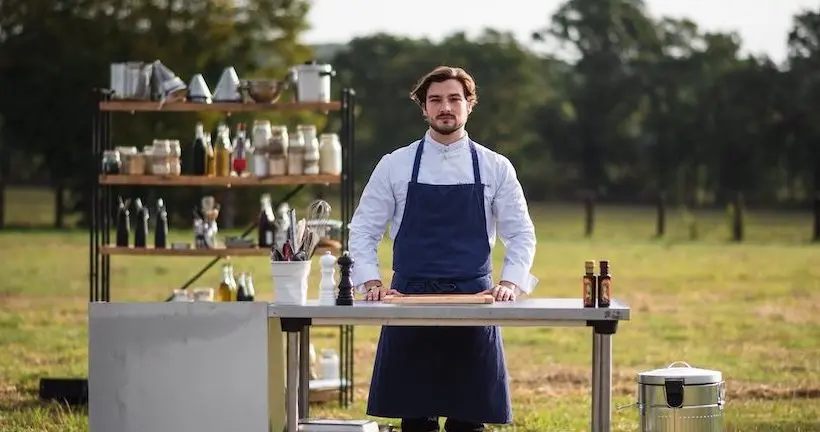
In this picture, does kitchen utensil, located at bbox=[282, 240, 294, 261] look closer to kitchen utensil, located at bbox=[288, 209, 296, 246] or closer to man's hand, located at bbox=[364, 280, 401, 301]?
kitchen utensil, located at bbox=[288, 209, 296, 246]

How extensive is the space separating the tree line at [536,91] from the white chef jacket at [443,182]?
2620 cm

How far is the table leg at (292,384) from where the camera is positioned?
6.29m

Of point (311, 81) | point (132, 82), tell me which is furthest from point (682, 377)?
point (132, 82)

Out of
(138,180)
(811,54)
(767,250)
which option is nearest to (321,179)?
(138,180)

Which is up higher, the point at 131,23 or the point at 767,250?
the point at 131,23

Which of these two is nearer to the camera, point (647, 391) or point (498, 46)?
point (647, 391)

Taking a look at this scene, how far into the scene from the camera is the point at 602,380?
617 cm

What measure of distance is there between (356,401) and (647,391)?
3.76 meters

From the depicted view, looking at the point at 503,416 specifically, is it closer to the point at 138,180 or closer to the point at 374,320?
the point at 374,320

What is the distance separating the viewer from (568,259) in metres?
23.8

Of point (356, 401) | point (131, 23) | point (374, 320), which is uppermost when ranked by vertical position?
point (131, 23)

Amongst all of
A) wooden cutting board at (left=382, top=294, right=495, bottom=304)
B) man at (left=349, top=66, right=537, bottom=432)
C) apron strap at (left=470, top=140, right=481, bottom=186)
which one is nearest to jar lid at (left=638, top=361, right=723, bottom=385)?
man at (left=349, top=66, right=537, bottom=432)

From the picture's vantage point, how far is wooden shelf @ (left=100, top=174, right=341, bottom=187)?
32.2 ft

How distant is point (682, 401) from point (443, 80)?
1.51 meters
